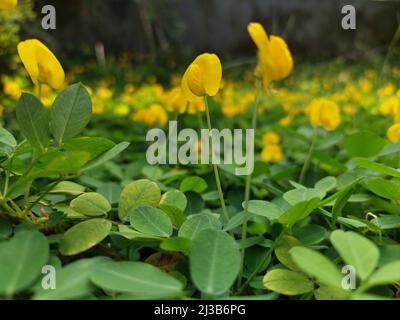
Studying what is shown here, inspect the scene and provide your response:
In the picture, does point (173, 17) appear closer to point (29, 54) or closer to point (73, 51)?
point (73, 51)

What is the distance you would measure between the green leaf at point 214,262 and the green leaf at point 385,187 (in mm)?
227

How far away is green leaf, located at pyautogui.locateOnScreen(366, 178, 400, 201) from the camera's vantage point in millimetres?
578

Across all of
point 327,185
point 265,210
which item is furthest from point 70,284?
point 327,185

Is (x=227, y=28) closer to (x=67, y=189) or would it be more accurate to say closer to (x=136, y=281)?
(x=67, y=189)

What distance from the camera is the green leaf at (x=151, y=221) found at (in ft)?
1.71

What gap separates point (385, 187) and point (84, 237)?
36cm

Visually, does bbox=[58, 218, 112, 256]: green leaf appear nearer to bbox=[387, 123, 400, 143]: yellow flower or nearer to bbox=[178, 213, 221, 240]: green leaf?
bbox=[178, 213, 221, 240]: green leaf

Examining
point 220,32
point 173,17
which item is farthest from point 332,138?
point 220,32

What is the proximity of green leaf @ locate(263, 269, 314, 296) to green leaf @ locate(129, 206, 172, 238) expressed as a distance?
0.12m

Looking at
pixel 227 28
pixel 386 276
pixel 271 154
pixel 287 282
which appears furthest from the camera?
pixel 227 28

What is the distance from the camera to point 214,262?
436mm

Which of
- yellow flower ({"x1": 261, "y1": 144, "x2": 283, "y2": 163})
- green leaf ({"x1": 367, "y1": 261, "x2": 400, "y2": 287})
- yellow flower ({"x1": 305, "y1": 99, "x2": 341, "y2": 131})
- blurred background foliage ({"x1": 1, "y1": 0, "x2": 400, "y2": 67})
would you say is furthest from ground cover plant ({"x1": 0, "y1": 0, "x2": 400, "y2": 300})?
blurred background foliage ({"x1": 1, "y1": 0, "x2": 400, "y2": 67})

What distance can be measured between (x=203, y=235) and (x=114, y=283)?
97 mm

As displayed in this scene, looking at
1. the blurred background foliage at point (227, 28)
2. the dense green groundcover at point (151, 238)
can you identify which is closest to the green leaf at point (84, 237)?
the dense green groundcover at point (151, 238)
